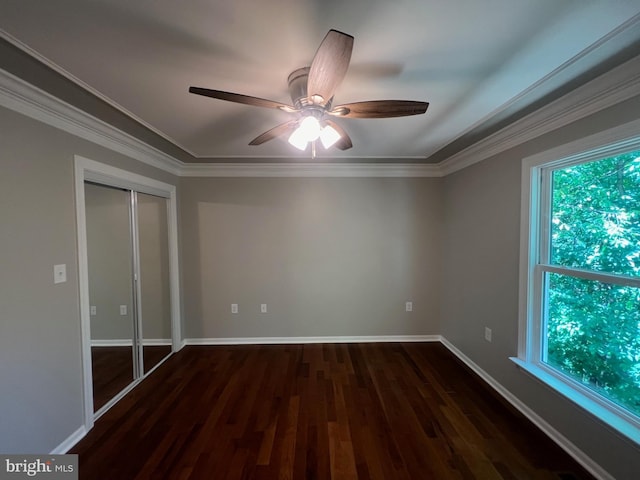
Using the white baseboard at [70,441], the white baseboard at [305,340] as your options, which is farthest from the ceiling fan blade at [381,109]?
the white baseboard at [305,340]

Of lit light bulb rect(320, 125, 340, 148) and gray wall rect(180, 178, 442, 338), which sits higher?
lit light bulb rect(320, 125, 340, 148)

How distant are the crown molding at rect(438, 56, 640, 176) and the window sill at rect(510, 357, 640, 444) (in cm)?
177

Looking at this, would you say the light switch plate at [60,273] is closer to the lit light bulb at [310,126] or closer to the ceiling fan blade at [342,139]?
the lit light bulb at [310,126]

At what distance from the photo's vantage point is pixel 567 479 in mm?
1562

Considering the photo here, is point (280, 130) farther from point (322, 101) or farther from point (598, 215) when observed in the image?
point (598, 215)

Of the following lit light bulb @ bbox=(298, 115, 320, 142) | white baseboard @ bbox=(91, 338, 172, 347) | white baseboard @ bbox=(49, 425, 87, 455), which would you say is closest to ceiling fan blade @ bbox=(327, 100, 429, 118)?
lit light bulb @ bbox=(298, 115, 320, 142)

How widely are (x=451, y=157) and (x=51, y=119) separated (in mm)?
3508

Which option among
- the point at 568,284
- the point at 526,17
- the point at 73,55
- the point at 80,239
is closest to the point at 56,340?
the point at 80,239

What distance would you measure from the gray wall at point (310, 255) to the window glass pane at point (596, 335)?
1576 millimetres

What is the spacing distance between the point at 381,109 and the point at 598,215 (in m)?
1.56

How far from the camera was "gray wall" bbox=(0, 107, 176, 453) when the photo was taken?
1.45 m

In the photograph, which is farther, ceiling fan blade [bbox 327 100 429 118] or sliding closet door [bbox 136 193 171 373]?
sliding closet door [bbox 136 193 171 373]

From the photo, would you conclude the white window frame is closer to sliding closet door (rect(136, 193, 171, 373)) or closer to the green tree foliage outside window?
the green tree foliage outside window

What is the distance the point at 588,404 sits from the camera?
1632mm
